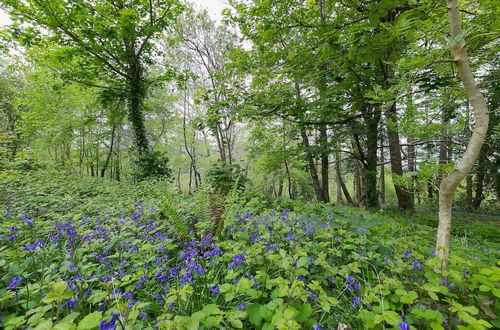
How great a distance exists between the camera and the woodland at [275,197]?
125cm

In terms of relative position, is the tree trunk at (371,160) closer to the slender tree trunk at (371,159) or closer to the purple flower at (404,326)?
the slender tree trunk at (371,159)

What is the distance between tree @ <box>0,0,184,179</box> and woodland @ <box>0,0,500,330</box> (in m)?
0.06

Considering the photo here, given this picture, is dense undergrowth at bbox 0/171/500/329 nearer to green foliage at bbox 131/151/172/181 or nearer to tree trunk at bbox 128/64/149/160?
green foliage at bbox 131/151/172/181

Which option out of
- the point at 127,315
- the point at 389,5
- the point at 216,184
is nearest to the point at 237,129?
the point at 216,184

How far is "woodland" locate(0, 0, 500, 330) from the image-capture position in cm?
125

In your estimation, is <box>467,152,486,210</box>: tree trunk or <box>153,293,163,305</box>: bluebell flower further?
<box>467,152,486,210</box>: tree trunk

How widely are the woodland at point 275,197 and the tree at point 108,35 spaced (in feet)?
0.21

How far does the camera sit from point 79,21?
579 cm

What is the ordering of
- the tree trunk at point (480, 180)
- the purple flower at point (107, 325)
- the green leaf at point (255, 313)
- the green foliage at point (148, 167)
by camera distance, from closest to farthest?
the purple flower at point (107, 325) → the green leaf at point (255, 313) → the green foliage at point (148, 167) → the tree trunk at point (480, 180)

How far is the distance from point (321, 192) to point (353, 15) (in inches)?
244

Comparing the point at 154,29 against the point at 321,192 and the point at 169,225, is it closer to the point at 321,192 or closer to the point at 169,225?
the point at 169,225

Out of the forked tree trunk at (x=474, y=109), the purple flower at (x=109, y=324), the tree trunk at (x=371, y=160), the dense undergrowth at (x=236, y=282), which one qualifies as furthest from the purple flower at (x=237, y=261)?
the tree trunk at (x=371, y=160)

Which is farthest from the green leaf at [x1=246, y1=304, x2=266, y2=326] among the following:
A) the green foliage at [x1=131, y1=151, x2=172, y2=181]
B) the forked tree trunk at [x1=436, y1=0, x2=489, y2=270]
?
the green foliage at [x1=131, y1=151, x2=172, y2=181]

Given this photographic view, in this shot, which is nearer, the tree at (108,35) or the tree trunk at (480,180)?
the tree at (108,35)
